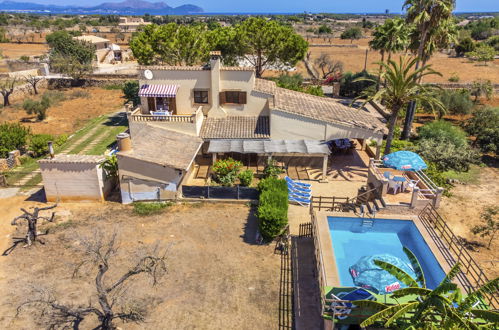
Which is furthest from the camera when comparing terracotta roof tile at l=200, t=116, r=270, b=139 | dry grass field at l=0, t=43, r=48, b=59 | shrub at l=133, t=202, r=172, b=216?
dry grass field at l=0, t=43, r=48, b=59

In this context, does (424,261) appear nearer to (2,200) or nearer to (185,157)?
(185,157)

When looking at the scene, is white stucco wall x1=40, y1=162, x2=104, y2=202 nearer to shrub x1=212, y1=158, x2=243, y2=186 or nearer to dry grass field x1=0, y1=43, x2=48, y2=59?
shrub x1=212, y1=158, x2=243, y2=186

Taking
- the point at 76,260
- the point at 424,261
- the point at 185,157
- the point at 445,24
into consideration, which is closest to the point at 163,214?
the point at 185,157

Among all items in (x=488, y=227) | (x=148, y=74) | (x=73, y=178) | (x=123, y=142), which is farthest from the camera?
(x=148, y=74)

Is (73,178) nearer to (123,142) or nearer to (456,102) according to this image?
(123,142)

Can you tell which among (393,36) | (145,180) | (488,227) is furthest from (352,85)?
(145,180)

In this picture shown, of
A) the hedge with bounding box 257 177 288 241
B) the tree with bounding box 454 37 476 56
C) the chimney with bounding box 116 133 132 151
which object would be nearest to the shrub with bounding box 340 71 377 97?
the hedge with bounding box 257 177 288 241
